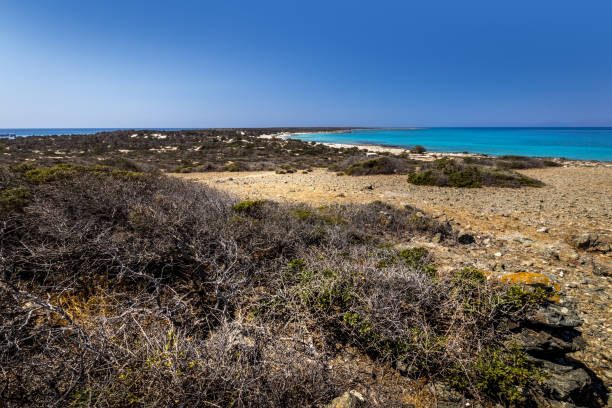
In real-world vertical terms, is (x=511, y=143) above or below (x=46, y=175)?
above

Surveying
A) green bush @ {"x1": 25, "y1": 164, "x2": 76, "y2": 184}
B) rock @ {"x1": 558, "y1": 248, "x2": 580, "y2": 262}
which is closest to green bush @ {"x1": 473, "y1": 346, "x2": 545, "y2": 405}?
rock @ {"x1": 558, "y1": 248, "x2": 580, "y2": 262}

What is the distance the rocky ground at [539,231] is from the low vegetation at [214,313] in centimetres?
109

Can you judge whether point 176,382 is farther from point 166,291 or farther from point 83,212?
point 83,212

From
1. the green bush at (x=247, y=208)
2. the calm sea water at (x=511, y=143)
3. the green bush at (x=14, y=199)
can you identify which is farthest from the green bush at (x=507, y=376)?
the calm sea water at (x=511, y=143)

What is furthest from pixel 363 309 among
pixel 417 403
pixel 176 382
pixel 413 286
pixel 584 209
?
pixel 584 209

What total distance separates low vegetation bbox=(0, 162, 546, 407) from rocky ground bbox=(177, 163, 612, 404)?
109cm

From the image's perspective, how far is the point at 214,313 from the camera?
2.94 meters

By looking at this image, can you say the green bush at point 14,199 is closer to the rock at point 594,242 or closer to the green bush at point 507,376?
the green bush at point 507,376

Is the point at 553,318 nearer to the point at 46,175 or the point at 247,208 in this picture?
the point at 247,208

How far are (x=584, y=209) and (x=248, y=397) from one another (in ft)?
35.8

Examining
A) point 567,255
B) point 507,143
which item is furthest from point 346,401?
point 507,143

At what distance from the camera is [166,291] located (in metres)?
3.26

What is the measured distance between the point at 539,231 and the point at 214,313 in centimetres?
735

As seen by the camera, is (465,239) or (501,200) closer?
(465,239)
